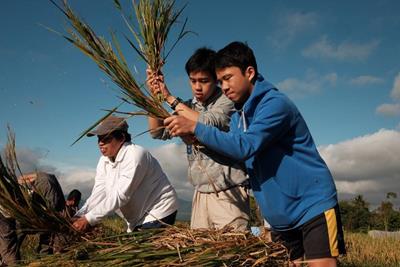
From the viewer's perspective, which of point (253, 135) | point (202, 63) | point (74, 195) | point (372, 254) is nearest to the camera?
point (253, 135)

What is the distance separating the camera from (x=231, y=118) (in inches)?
119

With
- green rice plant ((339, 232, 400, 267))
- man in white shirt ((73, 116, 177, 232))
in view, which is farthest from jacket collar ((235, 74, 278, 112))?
green rice plant ((339, 232, 400, 267))

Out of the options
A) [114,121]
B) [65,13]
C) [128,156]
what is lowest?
[128,156]

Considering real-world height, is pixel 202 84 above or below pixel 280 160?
above

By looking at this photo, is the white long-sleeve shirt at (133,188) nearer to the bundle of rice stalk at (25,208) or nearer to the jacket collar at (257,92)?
the bundle of rice stalk at (25,208)

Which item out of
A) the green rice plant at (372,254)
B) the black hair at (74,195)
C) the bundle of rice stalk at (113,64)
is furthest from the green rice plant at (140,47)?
the black hair at (74,195)

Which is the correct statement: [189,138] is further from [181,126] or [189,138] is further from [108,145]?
[108,145]

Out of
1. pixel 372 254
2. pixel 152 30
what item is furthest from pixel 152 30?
pixel 372 254

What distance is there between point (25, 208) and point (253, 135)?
1541mm

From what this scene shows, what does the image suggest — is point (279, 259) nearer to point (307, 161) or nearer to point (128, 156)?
point (307, 161)

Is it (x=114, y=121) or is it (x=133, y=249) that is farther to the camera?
(x=114, y=121)

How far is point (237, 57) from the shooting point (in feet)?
8.76

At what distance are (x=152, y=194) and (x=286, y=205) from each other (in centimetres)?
172

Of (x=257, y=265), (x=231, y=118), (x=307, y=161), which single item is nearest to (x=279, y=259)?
(x=257, y=265)
